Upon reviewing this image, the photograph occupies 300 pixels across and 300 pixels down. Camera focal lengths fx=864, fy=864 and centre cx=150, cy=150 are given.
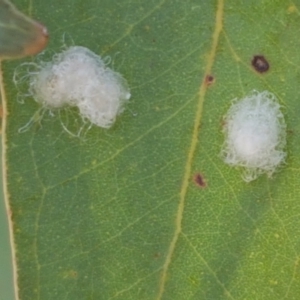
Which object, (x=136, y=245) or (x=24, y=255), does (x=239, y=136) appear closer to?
(x=136, y=245)

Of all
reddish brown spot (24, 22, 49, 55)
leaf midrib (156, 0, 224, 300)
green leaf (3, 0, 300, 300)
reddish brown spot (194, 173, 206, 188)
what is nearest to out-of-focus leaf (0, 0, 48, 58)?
reddish brown spot (24, 22, 49, 55)

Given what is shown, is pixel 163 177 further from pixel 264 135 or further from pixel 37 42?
pixel 37 42

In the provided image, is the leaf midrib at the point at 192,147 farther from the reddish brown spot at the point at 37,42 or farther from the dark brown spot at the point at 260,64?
the reddish brown spot at the point at 37,42

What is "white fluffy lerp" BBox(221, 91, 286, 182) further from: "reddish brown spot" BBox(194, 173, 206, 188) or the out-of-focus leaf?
the out-of-focus leaf

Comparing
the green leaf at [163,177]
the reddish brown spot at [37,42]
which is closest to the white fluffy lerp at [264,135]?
the green leaf at [163,177]

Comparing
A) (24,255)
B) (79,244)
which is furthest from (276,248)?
(24,255)
